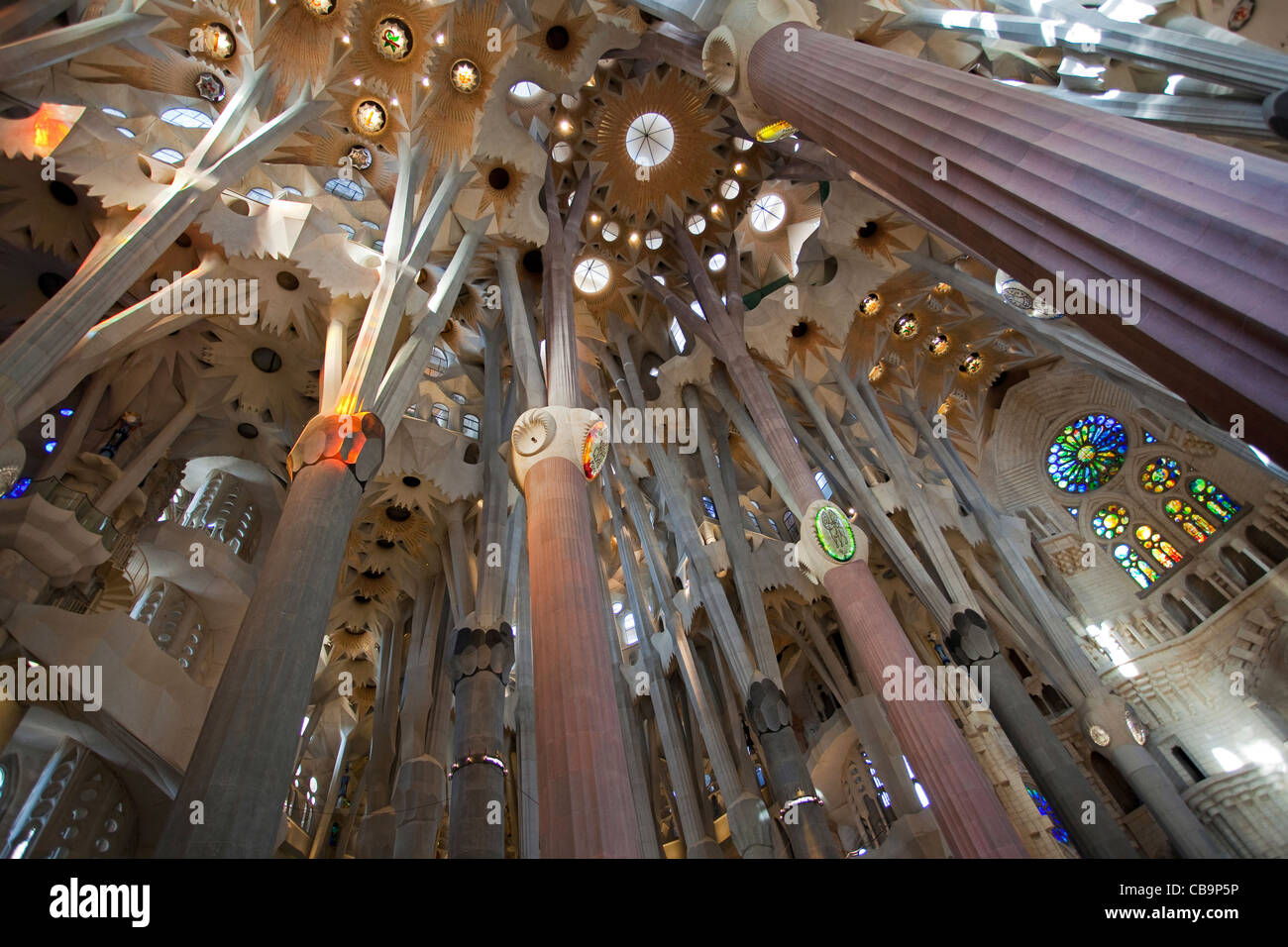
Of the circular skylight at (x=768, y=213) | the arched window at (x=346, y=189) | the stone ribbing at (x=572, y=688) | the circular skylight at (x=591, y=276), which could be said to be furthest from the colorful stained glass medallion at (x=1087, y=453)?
the arched window at (x=346, y=189)

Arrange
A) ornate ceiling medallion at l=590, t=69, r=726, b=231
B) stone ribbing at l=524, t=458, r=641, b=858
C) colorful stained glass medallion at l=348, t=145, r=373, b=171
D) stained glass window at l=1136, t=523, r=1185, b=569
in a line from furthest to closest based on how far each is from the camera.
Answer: stained glass window at l=1136, t=523, r=1185, b=569 < ornate ceiling medallion at l=590, t=69, r=726, b=231 < colorful stained glass medallion at l=348, t=145, r=373, b=171 < stone ribbing at l=524, t=458, r=641, b=858

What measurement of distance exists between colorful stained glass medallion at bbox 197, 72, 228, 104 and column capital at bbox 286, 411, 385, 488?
9.86 meters

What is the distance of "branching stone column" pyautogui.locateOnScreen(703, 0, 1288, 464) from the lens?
3.29 metres

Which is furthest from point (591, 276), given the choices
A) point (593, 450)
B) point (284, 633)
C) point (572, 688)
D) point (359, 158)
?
point (284, 633)

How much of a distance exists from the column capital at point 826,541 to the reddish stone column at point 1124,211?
19.8 ft

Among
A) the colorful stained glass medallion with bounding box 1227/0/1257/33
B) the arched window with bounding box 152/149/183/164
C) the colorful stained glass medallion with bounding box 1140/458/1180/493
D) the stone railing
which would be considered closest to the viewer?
the colorful stained glass medallion with bounding box 1227/0/1257/33

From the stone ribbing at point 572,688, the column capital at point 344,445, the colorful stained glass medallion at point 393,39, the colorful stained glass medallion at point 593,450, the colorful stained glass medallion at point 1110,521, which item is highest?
the colorful stained glass medallion at point 393,39

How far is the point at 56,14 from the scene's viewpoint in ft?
31.1

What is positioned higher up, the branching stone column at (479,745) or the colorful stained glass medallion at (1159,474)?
the colorful stained glass medallion at (1159,474)

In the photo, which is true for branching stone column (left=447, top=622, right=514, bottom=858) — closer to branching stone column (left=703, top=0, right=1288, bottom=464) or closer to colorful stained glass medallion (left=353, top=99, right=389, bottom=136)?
branching stone column (left=703, top=0, right=1288, bottom=464)

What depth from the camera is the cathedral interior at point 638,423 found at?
18.4 feet

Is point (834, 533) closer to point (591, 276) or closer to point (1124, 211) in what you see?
point (1124, 211)

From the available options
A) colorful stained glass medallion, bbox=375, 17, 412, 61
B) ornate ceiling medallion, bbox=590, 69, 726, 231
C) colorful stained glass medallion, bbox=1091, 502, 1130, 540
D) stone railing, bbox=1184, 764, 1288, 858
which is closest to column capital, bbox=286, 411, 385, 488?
colorful stained glass medallion, bbox=375, 17, 412, 61

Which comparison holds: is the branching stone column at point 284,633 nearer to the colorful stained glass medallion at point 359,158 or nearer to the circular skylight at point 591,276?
the colorful stained glass medallion at point 359,158
